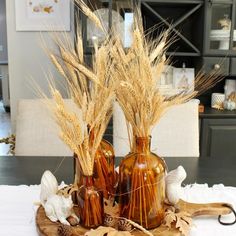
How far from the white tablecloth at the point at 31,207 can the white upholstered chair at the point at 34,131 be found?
1.61 feet

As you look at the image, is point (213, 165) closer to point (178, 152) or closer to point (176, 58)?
point (178, 152)

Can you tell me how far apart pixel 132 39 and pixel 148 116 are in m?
0.17

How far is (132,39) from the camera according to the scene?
0.75 meters

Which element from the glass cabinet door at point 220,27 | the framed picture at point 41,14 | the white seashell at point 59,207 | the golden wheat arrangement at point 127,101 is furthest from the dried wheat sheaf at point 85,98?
the framed picture at point 41,14

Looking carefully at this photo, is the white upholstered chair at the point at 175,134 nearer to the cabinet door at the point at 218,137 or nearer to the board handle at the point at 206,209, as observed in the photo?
the board handle at the point at 206,209

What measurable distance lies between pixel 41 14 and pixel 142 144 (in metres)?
2.12

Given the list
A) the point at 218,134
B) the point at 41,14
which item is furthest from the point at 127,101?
the point at 41,14

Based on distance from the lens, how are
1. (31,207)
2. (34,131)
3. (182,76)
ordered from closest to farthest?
1. (31,207)
2. (34,131)
3. (182,76)

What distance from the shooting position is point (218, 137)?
7.98ft

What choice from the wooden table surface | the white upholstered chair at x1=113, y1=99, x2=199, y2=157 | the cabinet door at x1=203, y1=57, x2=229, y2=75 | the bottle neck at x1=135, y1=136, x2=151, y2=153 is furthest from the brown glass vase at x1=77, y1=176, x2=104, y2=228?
the cabinet door at x1=203, y1=57, x2=229, y2=75

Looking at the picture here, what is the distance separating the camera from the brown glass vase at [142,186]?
80cm

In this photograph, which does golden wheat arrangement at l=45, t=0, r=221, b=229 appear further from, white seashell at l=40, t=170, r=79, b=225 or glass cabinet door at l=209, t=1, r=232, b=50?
glass cabinet door at l=209, t=1, r=232, b=50

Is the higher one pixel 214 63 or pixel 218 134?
pixel 214 63

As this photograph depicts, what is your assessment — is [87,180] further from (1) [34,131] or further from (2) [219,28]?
(2) [219,28]
